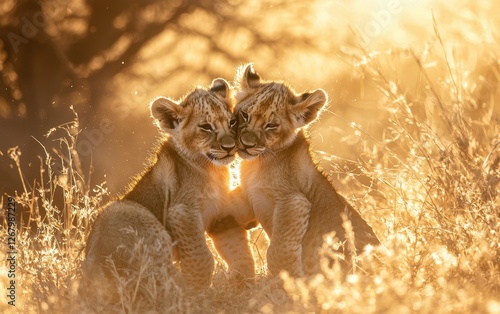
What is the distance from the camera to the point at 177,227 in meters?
6.17

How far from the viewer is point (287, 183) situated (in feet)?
21.2

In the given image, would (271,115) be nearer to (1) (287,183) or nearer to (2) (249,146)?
(2) (249,146)

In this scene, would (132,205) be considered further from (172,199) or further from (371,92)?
(371,92)

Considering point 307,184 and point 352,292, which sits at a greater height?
point 352,292

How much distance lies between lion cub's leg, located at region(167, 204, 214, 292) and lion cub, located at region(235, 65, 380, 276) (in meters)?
0.40

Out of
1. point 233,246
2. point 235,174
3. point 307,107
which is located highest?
point 307,107

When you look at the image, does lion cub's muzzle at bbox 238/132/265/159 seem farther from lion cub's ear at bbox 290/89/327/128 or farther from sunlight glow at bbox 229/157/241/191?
lion cub's ear at bbox 290/89/327/128

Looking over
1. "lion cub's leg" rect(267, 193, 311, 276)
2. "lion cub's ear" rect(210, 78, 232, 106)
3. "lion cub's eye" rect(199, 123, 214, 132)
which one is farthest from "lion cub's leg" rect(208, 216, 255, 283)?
"lion cub's ear" rect(210, 78, 232, 106)

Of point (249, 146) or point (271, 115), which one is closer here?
point (249, 146)

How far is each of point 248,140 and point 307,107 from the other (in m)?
0.63

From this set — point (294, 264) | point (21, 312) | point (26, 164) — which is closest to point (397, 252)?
point (294, 264)

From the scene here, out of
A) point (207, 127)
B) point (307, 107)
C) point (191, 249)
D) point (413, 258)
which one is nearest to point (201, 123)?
point (207, 127)

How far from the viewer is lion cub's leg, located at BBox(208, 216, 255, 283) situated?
21.6ft

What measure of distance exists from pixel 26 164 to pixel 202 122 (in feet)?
Result: 20.0
